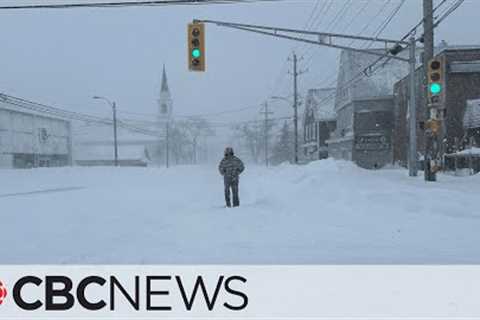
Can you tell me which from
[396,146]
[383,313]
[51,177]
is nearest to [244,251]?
[383,313]

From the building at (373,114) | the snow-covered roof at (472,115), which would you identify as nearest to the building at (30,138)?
the building at (373,114)

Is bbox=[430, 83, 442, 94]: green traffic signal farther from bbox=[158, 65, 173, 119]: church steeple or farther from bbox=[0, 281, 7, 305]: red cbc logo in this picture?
bbox=[158, 65, 173, 119]: church steeple

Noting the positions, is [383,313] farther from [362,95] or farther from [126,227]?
[362,95]

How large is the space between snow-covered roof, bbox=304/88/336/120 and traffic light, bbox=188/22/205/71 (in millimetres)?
36075

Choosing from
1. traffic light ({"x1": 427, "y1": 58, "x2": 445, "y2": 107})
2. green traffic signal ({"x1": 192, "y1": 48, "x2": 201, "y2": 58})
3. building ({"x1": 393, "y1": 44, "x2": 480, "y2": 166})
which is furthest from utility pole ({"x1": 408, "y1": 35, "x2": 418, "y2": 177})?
building ({"x1": 393, "y1": 44, "x2": 480, "y2": 166})

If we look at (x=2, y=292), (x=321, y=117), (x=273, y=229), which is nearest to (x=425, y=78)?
(x=273, y=229)

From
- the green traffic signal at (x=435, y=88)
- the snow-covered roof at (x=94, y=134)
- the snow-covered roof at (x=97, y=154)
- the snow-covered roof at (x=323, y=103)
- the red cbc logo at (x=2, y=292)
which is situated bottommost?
the red cbc logo at (x=2, y=292)

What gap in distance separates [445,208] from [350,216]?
2230mm

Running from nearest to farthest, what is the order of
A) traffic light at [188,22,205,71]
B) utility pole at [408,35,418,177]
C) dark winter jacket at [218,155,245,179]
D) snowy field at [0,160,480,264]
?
snowy field at [0,160,480,264] < dark winter jacket at [218,155,245,179] < traffic light at [188,22,205,71] < utility pole at [408,35,418,177]

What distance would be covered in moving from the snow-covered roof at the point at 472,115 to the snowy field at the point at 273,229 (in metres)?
11.3

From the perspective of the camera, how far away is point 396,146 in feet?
105

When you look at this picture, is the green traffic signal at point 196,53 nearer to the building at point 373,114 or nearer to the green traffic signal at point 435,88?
the green traffic signal at point 435,88

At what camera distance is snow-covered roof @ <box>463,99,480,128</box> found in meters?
21.9

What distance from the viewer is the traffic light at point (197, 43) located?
11.7 meters
